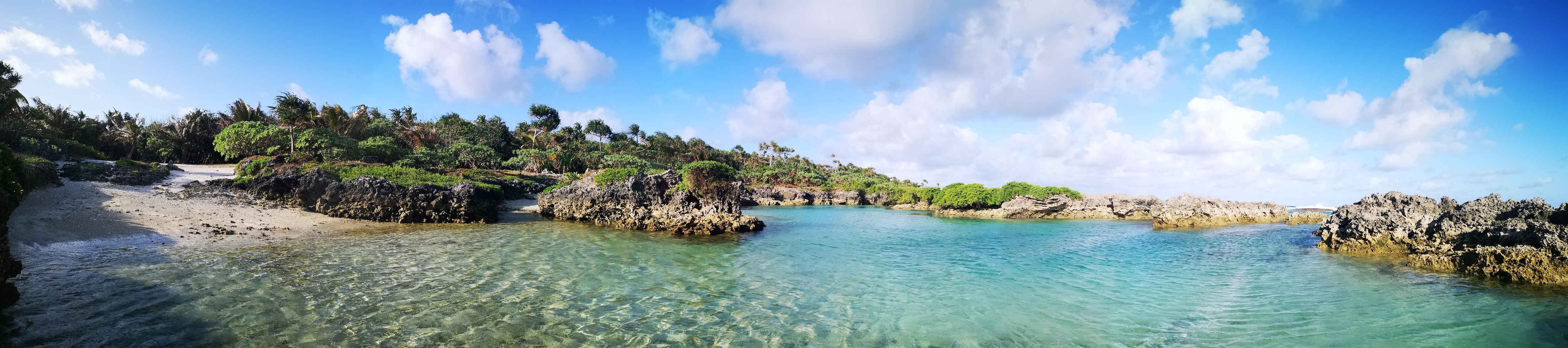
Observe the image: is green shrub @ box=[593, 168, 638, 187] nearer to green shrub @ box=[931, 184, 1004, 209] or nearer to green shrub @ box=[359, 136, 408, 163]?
green shrub @ box=[359, 136, 408, 163]

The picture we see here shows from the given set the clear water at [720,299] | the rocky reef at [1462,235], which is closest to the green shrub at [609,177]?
the clear water at [720,299]

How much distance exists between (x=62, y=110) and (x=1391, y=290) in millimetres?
84676

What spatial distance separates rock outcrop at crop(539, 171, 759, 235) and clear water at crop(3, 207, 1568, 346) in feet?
16.1

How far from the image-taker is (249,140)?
39.0 metres

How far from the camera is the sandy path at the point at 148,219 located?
1320cm

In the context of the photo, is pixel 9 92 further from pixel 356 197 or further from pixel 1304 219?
pixel 1304 219

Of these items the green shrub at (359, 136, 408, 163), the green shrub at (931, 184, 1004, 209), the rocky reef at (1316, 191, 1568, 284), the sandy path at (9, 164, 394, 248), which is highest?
the green shrub at (359, 136, 408, 163)

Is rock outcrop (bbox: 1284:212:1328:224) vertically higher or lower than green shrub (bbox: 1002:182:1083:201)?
lower

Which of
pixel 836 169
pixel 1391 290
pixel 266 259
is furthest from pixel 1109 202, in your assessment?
pixel 836 169

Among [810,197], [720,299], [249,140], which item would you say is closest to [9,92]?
[249,140]

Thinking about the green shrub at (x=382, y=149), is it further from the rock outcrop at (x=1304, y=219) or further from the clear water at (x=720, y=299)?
the rock outcrop at (x=1304, y=219)

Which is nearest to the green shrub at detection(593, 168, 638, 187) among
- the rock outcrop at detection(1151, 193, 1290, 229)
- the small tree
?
the small tree

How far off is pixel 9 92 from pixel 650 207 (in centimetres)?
4298

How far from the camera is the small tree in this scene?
38438mm
